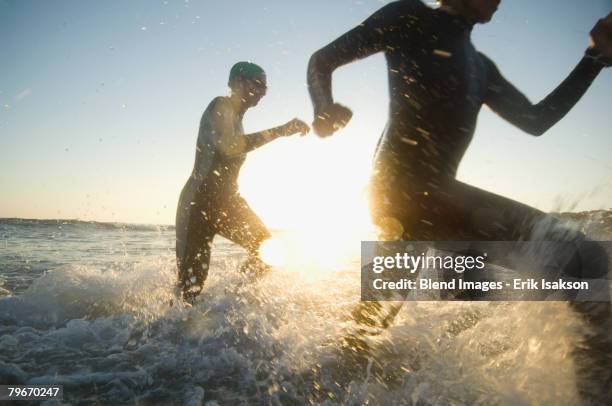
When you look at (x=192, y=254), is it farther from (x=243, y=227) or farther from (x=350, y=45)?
(x=350, y=45)

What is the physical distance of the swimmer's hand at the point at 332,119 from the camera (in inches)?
60.7

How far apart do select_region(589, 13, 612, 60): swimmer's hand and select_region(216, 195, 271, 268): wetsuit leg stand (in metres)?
2.87

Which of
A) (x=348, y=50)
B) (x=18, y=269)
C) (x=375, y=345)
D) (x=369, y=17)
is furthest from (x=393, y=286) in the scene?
(x=18, y=269)

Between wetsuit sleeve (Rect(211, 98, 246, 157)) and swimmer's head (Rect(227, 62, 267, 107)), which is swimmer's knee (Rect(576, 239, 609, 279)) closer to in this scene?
wetsuit sleeve (Rect(211, 98, 246, 157))

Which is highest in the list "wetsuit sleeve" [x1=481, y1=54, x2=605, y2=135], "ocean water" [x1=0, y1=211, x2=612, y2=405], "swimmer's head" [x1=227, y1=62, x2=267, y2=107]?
"swimmer's head" [x1=227, y1=62, x2=267, y2=107]

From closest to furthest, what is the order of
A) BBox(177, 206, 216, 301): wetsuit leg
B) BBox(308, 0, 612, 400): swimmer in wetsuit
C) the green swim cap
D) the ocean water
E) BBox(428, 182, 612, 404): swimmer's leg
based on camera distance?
1. BBox(428, 182, 612, 404): swimmer's leg
2. BBox(308, 0, 612, 400): swimmer in wetsuit
3. the ocean water
4. BBox(177, 206, 216, 301): wetsuit leg
5. the green swim cap

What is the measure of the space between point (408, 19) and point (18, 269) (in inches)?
283

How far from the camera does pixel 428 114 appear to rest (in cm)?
157

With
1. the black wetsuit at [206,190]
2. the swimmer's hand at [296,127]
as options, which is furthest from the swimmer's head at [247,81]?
the swimmer's hand at [296,127]

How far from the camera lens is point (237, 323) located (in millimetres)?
2943

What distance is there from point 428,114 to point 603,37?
2.93ft

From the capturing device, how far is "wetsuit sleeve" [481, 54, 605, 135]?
1.79m

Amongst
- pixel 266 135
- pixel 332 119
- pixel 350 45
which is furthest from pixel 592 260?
pixel 266 135

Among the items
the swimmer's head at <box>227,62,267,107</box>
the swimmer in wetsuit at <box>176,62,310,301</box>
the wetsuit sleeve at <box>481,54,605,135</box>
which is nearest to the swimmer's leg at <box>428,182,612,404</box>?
the wetsuit sleeve at <box>481,54,605,135</box>
